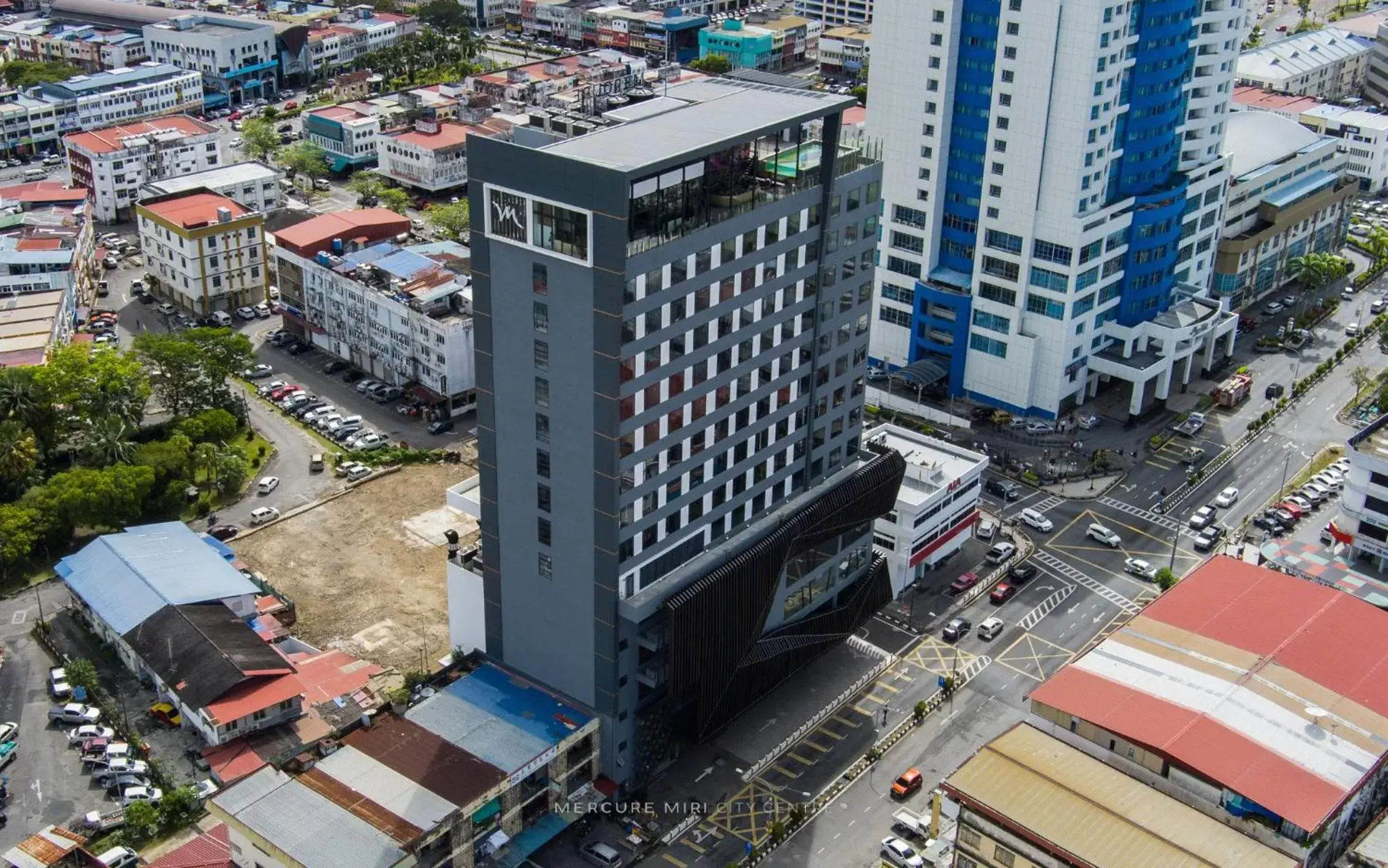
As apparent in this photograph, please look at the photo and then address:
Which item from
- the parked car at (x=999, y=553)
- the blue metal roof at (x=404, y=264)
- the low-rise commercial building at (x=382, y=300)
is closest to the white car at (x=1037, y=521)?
the parked car at (x=999, y=553)

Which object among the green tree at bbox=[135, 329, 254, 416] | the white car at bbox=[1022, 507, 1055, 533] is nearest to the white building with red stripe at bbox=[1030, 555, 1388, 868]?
the white car at bbox=[1022, 507, 1055, 533]

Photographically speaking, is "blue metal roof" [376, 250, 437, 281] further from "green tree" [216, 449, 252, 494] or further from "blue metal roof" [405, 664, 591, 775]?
"blue metal roof" [405, 664, 591, 775]

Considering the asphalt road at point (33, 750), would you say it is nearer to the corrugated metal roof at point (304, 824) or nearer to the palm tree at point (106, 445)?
the corrugated metal roof at point (304, 824)

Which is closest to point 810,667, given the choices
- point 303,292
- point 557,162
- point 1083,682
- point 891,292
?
point 1083,682

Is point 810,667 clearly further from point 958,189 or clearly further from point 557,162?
point 958,189

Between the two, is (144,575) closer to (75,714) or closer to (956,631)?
(75,714)
